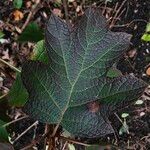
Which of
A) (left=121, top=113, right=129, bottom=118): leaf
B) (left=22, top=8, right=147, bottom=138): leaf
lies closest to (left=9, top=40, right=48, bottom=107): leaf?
(left=22, top=8, right=147, bottom=138): leaf

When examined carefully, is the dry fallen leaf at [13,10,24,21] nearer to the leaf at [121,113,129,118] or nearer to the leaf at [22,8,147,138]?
the leaf at [121,113,129,118]

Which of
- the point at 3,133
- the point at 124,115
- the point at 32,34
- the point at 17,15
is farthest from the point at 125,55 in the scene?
the point at 3,133

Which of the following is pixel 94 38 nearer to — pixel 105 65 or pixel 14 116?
pixel 105 65

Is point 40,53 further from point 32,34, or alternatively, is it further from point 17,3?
point 17,3

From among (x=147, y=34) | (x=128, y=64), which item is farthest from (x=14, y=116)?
(x=147, y=34)

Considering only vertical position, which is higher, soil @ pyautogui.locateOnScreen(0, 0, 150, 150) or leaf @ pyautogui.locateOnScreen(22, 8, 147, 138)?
leaf @ pyautogui.locateOnScreen(22, 8, 147, 138)

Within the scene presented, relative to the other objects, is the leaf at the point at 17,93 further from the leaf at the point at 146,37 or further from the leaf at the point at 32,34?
the leaf at the point at 146,37
